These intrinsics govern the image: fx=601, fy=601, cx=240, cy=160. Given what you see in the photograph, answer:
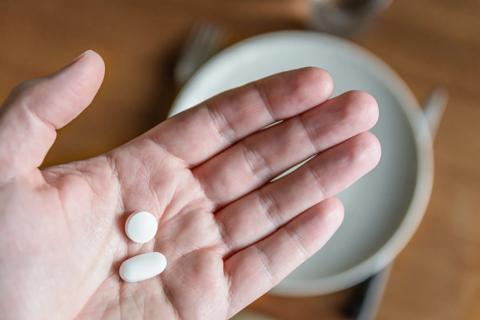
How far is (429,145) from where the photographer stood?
106 cm

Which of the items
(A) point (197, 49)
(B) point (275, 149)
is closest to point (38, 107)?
(B) point (275, 149)

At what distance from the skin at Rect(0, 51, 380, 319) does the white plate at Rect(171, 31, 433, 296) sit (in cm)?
19

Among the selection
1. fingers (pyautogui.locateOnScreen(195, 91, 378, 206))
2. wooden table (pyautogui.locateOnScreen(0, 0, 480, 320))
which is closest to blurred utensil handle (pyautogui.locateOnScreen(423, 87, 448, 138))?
wooden table (pyautogui.locateOnScreen(0, 0, 480, 320))

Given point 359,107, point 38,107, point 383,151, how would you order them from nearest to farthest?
point 38,107, point 359,107, point 383,151

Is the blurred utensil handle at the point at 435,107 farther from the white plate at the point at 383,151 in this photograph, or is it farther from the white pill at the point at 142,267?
the white pill at the point at 142,267

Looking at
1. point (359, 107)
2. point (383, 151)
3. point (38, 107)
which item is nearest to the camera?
point (38, 107)

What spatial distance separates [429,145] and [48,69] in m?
0.71

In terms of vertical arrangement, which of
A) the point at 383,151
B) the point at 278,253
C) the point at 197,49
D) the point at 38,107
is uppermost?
the point at 38,107

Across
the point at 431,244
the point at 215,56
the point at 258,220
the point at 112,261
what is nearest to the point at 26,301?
the point at 112,261

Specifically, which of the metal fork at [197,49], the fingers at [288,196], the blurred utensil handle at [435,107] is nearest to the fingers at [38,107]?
the fingers at [288,196]

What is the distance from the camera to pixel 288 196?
0.84m

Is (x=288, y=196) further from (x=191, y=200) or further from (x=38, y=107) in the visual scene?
Result: (x=38, y=107)

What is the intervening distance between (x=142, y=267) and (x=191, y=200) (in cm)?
13

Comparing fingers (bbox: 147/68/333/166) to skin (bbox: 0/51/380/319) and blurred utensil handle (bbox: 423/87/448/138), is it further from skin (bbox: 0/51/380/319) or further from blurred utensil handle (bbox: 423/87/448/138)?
blurred utensil handle (bbox: 423/87/448/138)
